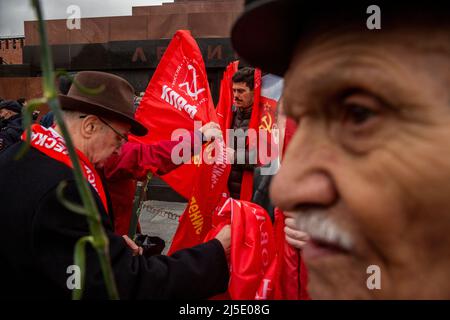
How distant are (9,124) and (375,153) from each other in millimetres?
5639

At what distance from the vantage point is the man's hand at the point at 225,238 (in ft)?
5.96

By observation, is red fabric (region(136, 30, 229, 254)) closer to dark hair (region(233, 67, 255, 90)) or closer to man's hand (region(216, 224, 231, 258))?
dark hair (region(233, 67, 255, 90))

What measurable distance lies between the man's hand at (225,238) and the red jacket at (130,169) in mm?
1385

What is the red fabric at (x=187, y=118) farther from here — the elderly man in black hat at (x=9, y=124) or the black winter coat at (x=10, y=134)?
the black winter coat at (x=10, y=134)

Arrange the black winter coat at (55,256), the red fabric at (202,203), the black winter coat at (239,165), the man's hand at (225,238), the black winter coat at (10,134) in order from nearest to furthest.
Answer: the black winter coat at (55,256), the man's hand at (225,238), the red fabric at (202,203), the black winter coat at (239,165), the black winter coat at (10,134)

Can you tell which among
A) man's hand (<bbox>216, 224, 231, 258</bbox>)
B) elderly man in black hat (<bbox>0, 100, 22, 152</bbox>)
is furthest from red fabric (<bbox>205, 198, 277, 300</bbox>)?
elderly man in black hat (<bbox>0, 100, 22, 152</bbox>)

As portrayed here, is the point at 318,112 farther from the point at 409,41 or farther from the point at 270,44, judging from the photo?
the point at 270,44

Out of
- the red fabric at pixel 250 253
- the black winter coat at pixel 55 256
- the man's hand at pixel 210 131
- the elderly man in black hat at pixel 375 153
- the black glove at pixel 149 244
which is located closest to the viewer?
the elderly man in black hat at pixel 375 153

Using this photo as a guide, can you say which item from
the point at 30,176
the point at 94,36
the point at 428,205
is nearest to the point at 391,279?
the point at 428,205

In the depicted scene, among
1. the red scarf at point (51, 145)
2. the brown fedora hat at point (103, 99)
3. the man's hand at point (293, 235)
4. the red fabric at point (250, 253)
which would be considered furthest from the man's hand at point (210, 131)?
the man's hand at point (293, 235)

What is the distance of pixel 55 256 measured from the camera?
1.51 metres

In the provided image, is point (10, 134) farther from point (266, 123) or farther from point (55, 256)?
point (55, 256)

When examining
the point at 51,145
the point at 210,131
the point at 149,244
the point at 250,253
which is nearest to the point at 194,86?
the point at 210,131

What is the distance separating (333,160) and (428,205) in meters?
0.18
